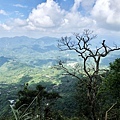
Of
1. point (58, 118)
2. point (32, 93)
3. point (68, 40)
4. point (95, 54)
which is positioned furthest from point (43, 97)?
point (95, 54)

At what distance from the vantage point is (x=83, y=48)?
11.3m

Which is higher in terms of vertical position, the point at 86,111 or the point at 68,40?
the point at 68,40

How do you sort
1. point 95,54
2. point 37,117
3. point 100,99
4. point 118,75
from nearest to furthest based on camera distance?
point 37,117 → point 95,54 → point 118,75 → point 100,99

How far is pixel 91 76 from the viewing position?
368 inches

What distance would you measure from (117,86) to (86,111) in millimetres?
9838

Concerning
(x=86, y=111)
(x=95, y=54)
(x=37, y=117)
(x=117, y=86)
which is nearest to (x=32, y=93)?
→ (x=86, y=111)

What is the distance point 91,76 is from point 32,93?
21.5 metres

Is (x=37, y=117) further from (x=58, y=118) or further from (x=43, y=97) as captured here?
(x=43, y=97)

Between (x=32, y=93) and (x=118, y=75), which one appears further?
(x=32, y=93)

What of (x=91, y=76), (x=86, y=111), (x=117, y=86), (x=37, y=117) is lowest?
(x=86, y=111)

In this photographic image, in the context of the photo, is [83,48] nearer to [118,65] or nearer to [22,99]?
[118,65]

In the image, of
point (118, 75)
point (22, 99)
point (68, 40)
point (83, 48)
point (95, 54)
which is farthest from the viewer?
point (22, 99)

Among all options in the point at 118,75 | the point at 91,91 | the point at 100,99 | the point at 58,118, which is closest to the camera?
the point at 91,91

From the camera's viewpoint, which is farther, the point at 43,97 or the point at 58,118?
the point at 43,97
